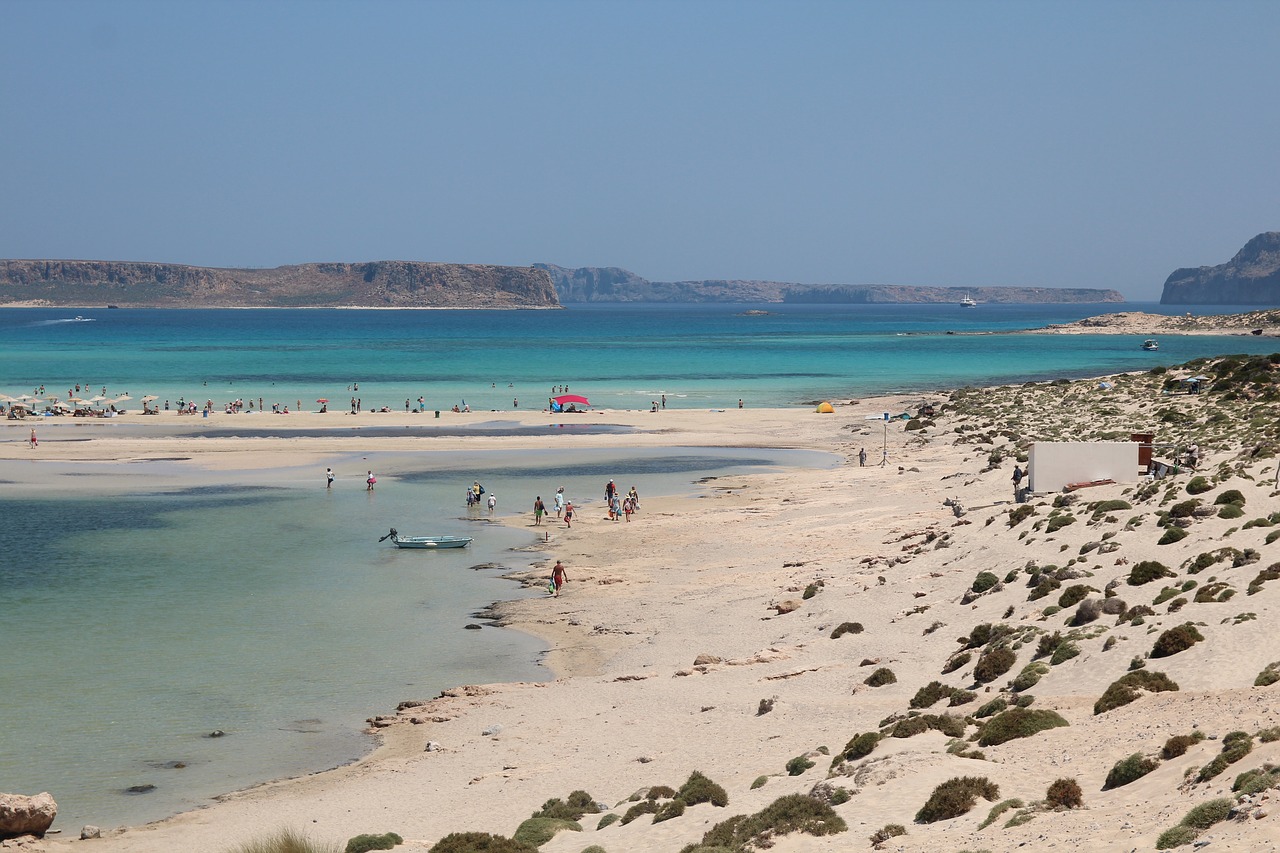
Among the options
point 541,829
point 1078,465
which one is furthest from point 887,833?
point 1078,465

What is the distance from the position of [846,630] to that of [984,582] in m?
3.23

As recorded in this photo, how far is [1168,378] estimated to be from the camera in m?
64.2

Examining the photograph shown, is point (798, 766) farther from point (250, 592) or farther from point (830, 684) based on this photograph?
point (250, 592)

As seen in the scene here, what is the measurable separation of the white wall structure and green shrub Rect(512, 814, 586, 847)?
66.5 ft

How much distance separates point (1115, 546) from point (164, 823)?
18.4m

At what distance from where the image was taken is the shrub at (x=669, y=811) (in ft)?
48.9

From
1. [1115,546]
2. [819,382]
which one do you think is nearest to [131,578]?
[1115,546]

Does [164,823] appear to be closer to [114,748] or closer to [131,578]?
[114,748]

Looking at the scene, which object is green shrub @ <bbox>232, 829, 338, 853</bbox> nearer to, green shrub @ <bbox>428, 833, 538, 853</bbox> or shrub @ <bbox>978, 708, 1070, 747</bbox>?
green shrub @ <bbox>428, 833, 538, 853</bbox>

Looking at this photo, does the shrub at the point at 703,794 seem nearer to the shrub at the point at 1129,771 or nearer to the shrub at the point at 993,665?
the shrub at the point at 1129,771

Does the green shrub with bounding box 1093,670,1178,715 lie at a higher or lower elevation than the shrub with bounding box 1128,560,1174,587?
lower

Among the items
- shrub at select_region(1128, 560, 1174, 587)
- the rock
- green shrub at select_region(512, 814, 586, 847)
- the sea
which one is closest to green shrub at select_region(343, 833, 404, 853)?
green shrub at select_region(512, 814, 586, 847)

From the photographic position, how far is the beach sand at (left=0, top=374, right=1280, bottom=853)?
1374 centimetres

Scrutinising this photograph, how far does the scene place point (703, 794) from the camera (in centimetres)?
1521
